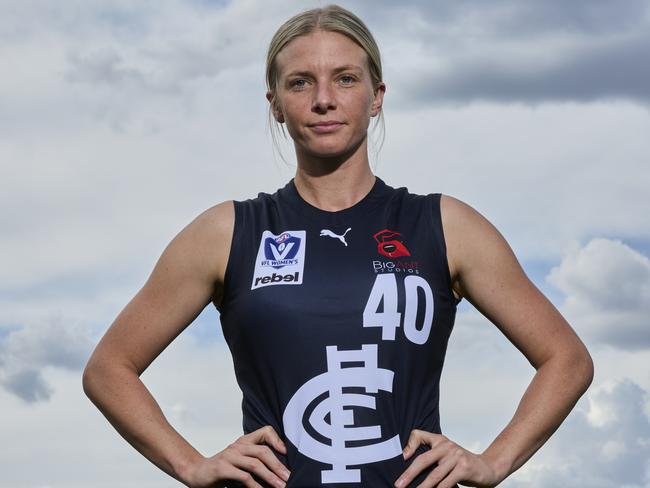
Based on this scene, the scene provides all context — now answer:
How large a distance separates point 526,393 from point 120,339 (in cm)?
217

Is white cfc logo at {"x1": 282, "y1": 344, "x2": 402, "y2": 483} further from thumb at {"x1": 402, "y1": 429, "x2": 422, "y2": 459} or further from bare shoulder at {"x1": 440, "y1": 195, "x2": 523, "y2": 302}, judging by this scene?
bare shoulder at {"x1": 440, "y1": 195, "x2": 523, "y2": 302}

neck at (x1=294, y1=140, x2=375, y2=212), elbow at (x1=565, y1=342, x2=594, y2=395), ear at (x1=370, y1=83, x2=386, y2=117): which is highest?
ear at (x1=370, y1=83, x2=386, y2=117)

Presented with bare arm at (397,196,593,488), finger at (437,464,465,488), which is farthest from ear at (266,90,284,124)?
finger at (437,464,465,488)

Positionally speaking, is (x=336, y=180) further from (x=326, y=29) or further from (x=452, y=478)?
(x=452, y=478)

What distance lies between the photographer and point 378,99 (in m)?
6.76

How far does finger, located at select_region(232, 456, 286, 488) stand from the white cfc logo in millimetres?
186

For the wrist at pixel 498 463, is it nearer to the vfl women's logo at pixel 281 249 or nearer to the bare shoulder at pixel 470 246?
the bare shoulder at pixel 470 246

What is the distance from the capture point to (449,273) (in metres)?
6.32

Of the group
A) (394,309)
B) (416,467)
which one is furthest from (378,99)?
(416,467)

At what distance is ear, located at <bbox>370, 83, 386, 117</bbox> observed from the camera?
6723 millimetres

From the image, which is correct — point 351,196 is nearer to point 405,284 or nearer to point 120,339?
point 405,284

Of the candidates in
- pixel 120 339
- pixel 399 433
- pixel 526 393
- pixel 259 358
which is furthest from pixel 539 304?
pixel 120 339

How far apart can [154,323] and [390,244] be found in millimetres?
1325

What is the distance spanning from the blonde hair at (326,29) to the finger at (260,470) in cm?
206
